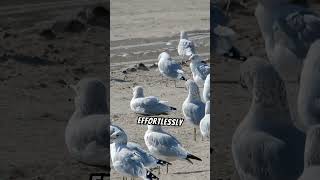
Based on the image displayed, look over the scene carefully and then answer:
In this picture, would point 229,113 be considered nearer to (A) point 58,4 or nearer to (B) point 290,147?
(B) point 290,147

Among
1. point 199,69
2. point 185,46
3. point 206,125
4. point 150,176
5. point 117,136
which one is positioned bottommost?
point 150,176

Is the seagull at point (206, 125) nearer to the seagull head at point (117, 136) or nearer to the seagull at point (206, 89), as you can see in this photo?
the seagull at point (206, 89)

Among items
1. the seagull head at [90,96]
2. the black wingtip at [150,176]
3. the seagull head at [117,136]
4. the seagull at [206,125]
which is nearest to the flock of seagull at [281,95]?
Answer: the seagull at [206,125]

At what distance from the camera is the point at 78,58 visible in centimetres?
531

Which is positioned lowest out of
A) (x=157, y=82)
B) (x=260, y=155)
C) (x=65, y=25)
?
(x=260, y=155)

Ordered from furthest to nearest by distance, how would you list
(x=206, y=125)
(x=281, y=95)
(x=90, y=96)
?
1. (x=90, y=96)
2. (x=206, y=125)
3. (x=281, y=95)

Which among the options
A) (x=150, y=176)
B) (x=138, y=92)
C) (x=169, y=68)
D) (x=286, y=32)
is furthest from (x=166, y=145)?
(x=286, y=32)

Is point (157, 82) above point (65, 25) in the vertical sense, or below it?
below

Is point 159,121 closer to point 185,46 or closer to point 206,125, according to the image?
point 206,125

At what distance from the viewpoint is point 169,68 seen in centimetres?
A: 506

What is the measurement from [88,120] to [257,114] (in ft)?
3.65

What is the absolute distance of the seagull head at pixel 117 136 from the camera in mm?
5164

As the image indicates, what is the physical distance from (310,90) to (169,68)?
858 mm

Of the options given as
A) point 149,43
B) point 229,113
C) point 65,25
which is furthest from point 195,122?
point 65,25
